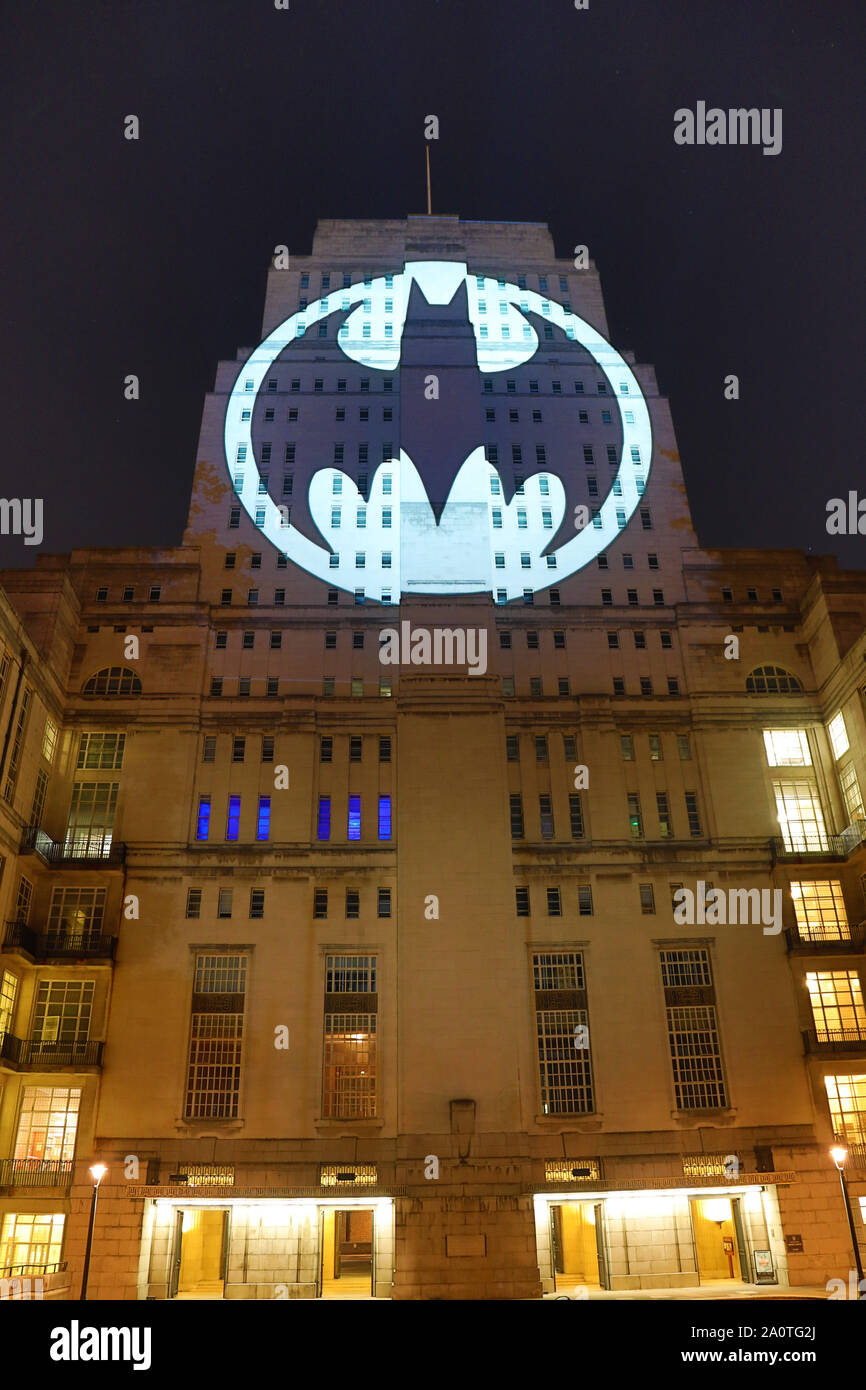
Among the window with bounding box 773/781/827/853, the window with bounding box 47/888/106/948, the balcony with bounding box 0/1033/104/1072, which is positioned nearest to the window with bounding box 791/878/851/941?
the window with bounding box 773/781/827/853

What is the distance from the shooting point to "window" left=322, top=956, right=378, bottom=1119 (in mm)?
48344

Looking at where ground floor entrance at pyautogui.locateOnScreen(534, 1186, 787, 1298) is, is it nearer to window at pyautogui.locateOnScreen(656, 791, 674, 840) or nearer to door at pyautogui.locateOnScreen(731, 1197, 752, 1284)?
door at pyautogui.locateOnScreen(731, 1197, 752, 1284)

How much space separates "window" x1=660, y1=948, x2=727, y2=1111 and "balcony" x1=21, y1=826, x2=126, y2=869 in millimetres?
27373

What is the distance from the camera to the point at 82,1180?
4491cm

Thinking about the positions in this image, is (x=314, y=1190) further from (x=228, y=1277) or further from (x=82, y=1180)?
(x=82, y=1180)

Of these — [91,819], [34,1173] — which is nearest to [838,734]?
[91,819]

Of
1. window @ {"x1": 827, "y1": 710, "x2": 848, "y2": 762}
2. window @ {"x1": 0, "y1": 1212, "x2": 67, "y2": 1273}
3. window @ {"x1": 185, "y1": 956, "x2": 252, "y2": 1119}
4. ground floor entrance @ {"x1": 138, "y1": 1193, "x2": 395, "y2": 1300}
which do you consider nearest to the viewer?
window @ {"x1": 0, "y1": 1212, "x2": 67, "y2": 1273}

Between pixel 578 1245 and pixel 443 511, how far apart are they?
39.6m

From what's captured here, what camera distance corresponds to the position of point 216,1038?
49.1m

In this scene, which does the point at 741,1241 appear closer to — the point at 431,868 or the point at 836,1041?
the point at 836,1041

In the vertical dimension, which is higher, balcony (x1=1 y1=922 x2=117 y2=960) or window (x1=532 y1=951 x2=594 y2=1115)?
balcony (x1=1 y1=922 x2=117 y2=960)

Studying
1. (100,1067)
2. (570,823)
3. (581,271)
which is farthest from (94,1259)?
(581,271)

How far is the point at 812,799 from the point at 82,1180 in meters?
39.6

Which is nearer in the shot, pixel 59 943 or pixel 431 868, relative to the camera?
pixel 59 943
